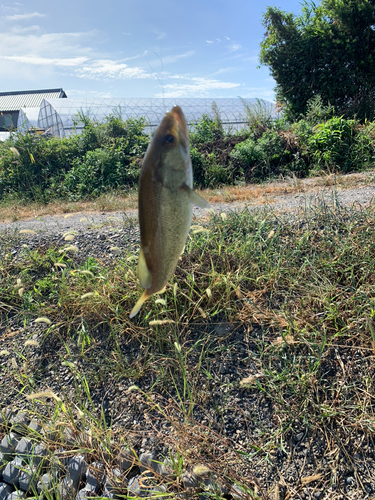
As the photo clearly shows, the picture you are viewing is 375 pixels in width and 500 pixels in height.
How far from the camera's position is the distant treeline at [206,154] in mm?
8156

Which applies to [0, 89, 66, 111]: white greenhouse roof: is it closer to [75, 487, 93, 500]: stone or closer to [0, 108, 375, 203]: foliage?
[0, 108, 375, 203]: foliage

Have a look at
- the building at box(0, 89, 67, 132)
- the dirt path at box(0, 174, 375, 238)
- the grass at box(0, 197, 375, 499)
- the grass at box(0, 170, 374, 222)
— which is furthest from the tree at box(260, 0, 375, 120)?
the building at box(0, 89, 67, 132)

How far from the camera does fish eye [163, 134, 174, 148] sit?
0.76 metres

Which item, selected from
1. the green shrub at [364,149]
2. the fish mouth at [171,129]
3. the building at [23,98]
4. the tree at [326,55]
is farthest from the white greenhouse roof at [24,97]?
the fish mouth at [171,129]

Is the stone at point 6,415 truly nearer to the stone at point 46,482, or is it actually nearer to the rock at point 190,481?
the stone at point 46,482

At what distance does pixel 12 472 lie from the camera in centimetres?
281

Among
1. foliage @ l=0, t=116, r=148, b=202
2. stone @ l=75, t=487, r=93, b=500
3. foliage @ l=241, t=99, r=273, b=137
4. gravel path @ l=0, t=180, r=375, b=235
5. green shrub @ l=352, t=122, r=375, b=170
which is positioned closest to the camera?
stone @ l=75, t=487, r=93, b=500

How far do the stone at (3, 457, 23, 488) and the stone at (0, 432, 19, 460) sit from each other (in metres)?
0.08

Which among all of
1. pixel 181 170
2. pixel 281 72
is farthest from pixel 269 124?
pixel 181 170

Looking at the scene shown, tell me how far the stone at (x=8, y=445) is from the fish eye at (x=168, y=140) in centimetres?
305

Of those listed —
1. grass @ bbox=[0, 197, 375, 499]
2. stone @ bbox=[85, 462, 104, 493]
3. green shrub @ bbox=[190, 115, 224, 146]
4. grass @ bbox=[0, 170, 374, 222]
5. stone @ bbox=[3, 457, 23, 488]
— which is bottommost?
stone @ bbox=[3, 457, 23, 488]

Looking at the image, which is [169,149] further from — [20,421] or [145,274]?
[20,421]

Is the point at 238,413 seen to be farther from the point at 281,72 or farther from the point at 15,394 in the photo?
the point at 281,72

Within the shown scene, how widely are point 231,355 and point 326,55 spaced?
1219cm
